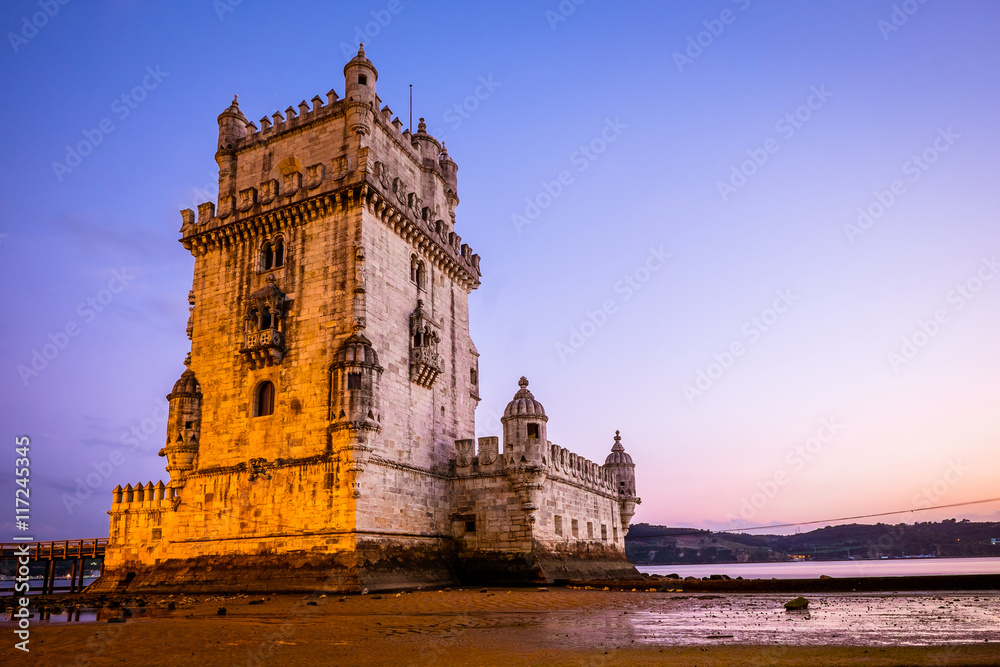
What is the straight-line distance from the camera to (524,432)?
96.7 ft

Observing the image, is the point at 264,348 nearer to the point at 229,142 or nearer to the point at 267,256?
the point at 267,256

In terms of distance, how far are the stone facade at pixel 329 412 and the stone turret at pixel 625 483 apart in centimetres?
1119

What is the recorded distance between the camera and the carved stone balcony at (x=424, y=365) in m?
29.4

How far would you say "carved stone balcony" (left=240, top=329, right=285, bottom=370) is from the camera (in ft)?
89.1

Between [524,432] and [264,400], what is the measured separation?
35.1ft

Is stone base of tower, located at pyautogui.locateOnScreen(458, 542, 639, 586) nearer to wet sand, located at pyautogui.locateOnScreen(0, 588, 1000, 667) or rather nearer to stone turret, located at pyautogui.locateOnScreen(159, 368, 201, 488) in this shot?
wet sand, located at pyautogui.locateOnScreen(0, 588, 1000, 667)

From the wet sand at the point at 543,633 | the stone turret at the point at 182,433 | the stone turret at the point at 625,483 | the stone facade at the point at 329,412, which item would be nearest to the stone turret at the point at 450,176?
the stone facade at the point at 329,412

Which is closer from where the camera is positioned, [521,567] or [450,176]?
[521,567]

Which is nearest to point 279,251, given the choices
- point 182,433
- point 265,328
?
point 265,328

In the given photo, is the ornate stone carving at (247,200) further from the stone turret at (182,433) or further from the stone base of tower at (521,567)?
the stone base of tower at (521,567)

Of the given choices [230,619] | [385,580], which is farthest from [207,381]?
[230,619]

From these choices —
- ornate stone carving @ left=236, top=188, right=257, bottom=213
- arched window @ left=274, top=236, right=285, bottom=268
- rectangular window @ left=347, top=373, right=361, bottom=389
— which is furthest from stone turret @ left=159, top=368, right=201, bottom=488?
rectangular window @ left=347, top=373, right=361, bottom=389

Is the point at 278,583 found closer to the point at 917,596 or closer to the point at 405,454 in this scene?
the point at 405,454

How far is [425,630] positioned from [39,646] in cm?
687
